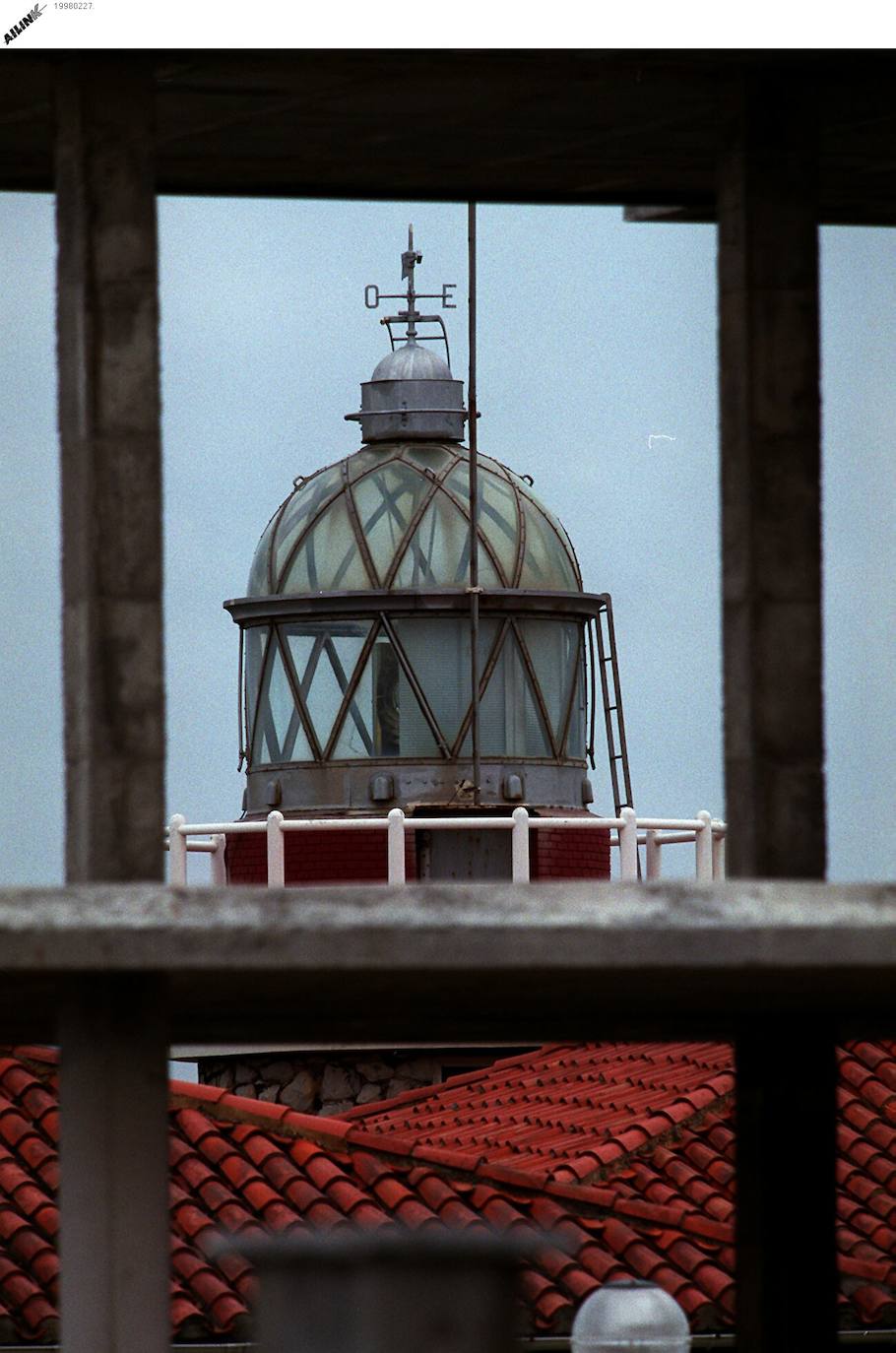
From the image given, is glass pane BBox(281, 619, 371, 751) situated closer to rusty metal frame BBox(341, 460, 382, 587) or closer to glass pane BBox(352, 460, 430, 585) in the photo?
rusty metal frame BBox(341, 460, 382, 587)

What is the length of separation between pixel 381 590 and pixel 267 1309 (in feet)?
49.6

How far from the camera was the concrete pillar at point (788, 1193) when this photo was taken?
40.4 feet

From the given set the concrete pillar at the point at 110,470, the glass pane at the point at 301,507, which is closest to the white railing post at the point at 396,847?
the glass pane at the point at 301,507

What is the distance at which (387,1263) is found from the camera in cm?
885

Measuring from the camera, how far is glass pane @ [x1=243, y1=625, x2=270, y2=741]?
24641mm

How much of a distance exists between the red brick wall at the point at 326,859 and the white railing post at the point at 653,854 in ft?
6.59

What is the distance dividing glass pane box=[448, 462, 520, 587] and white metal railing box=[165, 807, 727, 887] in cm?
255

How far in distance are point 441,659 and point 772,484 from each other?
13037 mm

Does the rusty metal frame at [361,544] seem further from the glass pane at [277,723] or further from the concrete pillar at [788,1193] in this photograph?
the concrete pillar at [788,1193]

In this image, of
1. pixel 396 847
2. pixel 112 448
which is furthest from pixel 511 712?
pixel 112 448

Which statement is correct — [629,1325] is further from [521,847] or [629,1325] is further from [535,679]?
[535,679]
